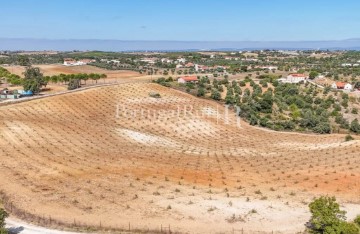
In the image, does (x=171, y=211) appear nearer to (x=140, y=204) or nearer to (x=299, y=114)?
(x=140, y=204)

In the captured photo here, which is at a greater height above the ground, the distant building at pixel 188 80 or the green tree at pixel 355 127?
the distant building at pixel 188 80

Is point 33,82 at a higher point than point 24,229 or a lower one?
higher

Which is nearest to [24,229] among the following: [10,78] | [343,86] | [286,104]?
[286,104]

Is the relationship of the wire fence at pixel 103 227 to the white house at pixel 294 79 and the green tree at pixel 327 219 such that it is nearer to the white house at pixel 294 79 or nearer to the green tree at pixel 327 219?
the green tree at pixel 327 219

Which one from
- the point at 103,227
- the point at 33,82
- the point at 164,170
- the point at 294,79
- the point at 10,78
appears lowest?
the point at 164,170

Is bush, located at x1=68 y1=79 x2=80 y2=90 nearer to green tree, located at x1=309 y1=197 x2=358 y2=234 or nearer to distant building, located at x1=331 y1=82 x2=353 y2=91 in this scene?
distant building, located at x1=331 y1=82 x2=353 y2=91

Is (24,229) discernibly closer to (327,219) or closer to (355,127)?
(327,219)

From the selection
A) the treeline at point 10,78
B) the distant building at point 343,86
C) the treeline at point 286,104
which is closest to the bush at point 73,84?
the treeline at point 10,78

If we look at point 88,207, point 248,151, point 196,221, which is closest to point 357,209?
point 196,221
